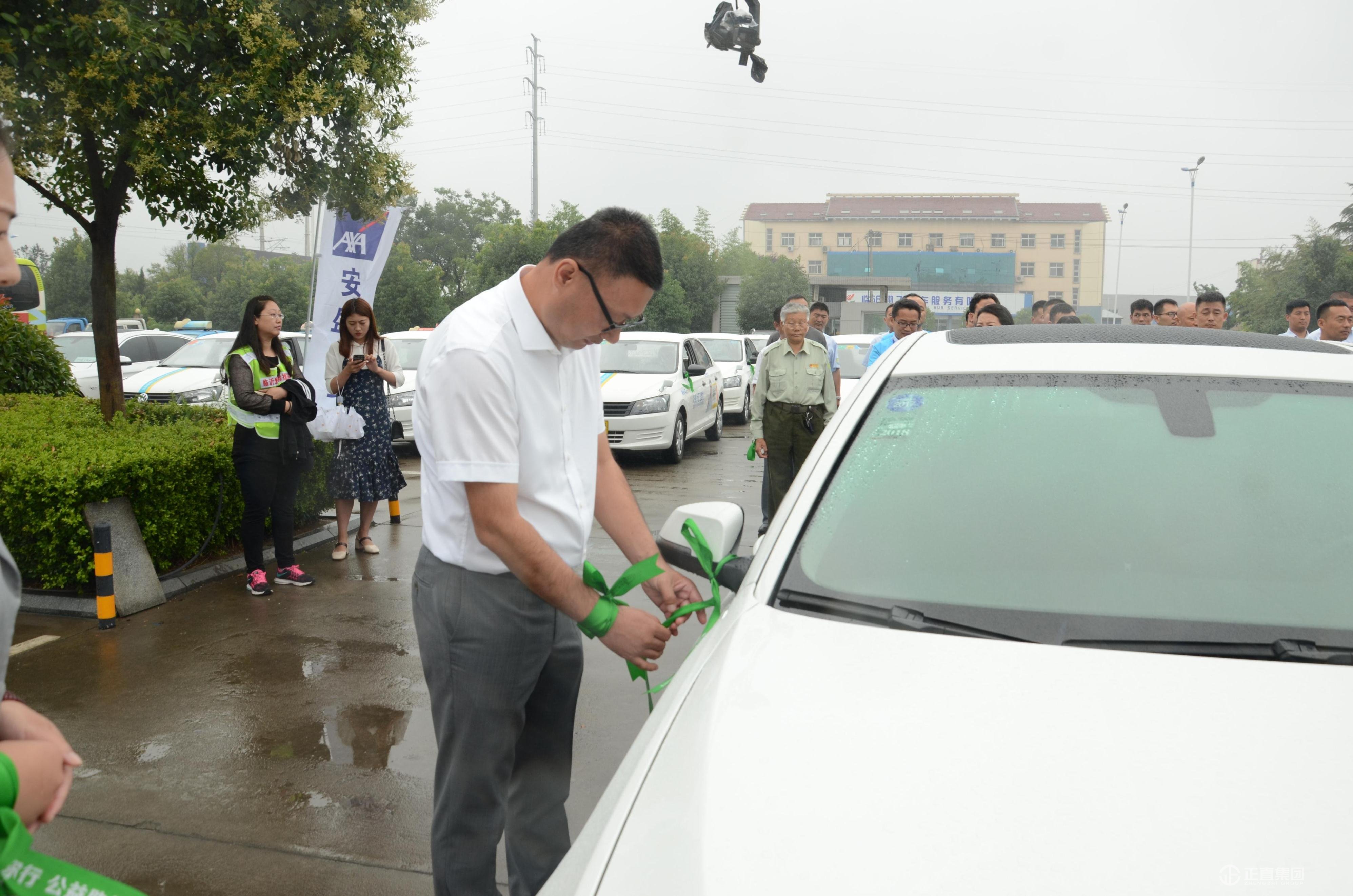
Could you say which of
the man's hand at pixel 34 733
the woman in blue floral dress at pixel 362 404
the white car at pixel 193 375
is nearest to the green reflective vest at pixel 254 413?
the woman in blue floral dress at pixel 362 404

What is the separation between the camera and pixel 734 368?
1883cm

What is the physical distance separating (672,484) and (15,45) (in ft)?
23.6

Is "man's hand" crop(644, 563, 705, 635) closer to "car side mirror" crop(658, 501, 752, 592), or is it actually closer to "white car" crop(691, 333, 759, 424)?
"car side mirror" crop(658, 501, 752, 592)

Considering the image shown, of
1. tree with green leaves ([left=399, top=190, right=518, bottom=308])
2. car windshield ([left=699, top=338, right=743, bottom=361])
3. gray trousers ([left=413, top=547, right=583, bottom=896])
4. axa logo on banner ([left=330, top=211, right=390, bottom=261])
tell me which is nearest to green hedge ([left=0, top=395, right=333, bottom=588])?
axa logo on banner ([left=330, top=211, right=390, bottom=261])

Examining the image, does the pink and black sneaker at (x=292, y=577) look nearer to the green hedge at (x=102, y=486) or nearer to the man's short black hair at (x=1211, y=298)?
the green hedge at (x=102, y=486)

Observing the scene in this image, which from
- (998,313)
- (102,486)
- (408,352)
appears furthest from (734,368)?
(102,486)

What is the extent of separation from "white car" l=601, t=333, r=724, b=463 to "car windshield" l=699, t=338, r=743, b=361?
3464 millimetres

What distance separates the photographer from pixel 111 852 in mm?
3293

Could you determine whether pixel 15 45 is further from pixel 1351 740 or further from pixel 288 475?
pixel 1351 740

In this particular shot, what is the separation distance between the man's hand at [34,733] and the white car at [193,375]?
419 inches

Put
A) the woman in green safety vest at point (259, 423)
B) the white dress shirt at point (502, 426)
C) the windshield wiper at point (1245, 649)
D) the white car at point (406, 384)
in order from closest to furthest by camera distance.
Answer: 1. the windshield wiper at point (1245, 649)
2. the white dress shirt at point (502, 426)
3. the woman in green safety vest at point (259, 423)
4. the white car at point (406, 384)

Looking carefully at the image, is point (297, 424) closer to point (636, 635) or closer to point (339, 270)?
point (339, 270)

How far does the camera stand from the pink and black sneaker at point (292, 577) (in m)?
6.59

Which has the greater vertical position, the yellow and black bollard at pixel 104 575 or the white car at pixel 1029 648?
the white car at pixel 1029 648
